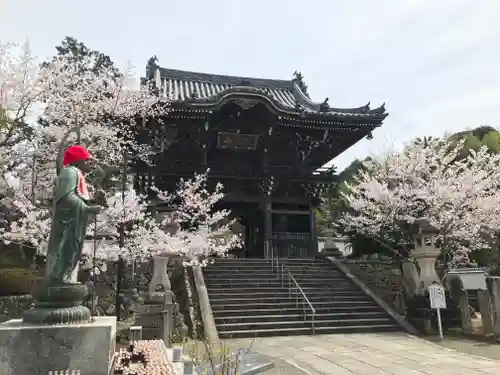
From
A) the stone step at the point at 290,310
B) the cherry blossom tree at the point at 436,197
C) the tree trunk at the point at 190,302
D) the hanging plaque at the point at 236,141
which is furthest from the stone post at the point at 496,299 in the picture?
the hanging plaque at the point at 236,141

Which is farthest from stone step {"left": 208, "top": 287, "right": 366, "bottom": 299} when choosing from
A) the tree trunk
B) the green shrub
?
the green shrub

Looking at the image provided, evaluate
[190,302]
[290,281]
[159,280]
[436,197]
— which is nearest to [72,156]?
[159,280]

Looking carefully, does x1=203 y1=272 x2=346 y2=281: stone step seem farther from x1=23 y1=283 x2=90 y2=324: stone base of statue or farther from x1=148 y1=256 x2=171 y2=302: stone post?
x1=23 y1=283 x2=90 y2=324: stone base of statue

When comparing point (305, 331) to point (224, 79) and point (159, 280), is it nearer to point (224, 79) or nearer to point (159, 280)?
point (159, 280)

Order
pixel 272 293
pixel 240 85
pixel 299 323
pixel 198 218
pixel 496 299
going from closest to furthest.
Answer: pixel 496 299 → pixel 299 323 → pixel 272 293 → pixel 198 218 → pixel 240 85

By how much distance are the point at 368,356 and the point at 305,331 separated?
3.13m

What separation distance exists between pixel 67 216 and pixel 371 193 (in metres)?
13.8

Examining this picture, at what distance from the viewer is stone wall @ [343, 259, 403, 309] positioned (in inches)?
517

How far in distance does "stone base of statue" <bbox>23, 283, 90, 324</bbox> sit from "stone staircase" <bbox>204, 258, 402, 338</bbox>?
256 inches

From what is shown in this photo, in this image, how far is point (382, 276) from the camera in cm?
1482

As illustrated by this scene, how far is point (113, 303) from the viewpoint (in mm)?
11742

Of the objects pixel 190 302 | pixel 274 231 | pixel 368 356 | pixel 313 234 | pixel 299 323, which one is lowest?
pixel 368 356

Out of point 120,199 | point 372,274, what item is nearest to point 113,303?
point 120,199

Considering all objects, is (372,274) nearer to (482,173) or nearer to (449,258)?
(449,258)
